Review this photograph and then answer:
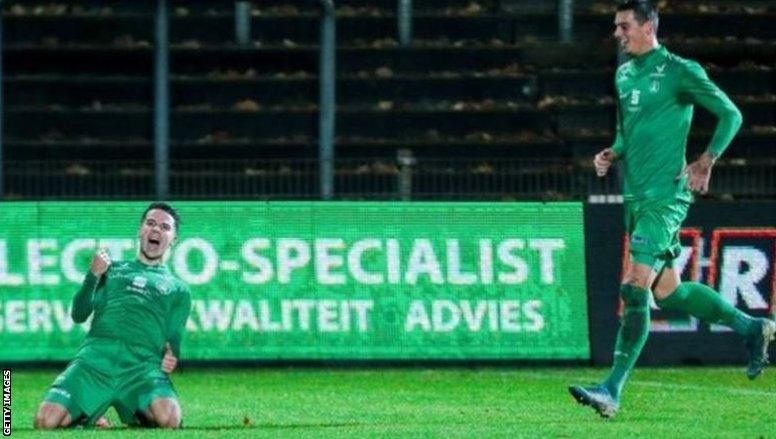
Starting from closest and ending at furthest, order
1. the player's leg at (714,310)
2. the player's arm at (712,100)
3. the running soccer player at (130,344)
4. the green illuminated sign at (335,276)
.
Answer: the running soccer player at (130,344) < the player's arm at (712,100) < the player's leg at (714,310) < the green illuminated sign at (335,276)

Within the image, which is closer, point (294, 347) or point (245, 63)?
point (294, 347)

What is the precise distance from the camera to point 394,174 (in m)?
21.1

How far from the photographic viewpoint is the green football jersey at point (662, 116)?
1234cm

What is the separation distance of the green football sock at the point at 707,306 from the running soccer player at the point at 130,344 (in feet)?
8.81

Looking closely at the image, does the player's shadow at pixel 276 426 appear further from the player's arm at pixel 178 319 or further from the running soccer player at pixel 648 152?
the running soccer player at pixel 648 152

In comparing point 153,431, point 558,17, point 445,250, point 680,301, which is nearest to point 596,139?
point 558,17

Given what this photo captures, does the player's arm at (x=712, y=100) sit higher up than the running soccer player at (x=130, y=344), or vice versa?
the player's arm at (x=712, y=100)

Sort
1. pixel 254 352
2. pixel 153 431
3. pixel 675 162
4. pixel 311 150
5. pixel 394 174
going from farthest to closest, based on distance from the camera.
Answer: pixel 311 150
pixel 394 174
pixel 254 352
pixel 675 162
pixel 153 431

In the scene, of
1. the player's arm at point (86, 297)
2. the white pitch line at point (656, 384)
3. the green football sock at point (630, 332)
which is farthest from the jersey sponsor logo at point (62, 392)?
the white pitch line at point (656, 384)

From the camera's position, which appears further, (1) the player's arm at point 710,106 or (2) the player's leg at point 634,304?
(2) the player's leg at point 634,304

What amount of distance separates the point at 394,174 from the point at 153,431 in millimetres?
9836

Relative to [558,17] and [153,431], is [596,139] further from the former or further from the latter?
[153,431]

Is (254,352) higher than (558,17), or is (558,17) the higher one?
(558,17)

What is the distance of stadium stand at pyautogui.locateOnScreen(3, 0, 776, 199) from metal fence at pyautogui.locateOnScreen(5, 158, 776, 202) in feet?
3.46
